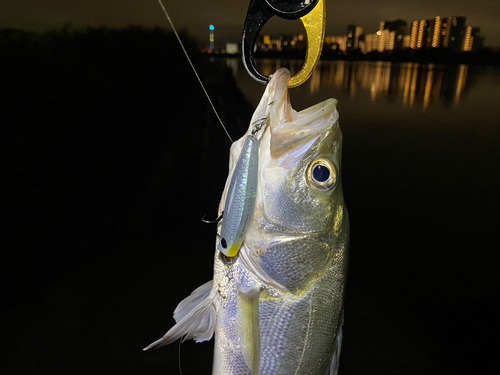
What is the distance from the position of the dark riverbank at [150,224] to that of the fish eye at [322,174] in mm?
4760

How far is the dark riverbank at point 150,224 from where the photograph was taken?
17.3 feet

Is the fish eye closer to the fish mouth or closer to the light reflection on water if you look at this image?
the fish mouth

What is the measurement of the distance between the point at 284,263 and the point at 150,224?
7535mm

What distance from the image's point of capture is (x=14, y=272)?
20.6 ft

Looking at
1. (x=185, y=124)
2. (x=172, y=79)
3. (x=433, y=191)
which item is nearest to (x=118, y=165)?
(x=185, y=124)

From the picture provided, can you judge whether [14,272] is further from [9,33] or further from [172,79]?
[172,79]

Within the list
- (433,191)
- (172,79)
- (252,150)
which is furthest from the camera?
(172,79)

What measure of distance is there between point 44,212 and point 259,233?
764cm

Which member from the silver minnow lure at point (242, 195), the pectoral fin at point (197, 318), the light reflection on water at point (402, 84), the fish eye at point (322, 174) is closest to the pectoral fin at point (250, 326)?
the pectoral fin at point (197, 318)

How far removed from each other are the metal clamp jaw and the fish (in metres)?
0.08

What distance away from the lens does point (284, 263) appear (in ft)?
2.75

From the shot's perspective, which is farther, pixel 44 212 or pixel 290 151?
pixel 44 212

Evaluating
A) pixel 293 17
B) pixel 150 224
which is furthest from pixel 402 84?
pixel 293 17

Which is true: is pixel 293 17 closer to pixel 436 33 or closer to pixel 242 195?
pixel 242 195
